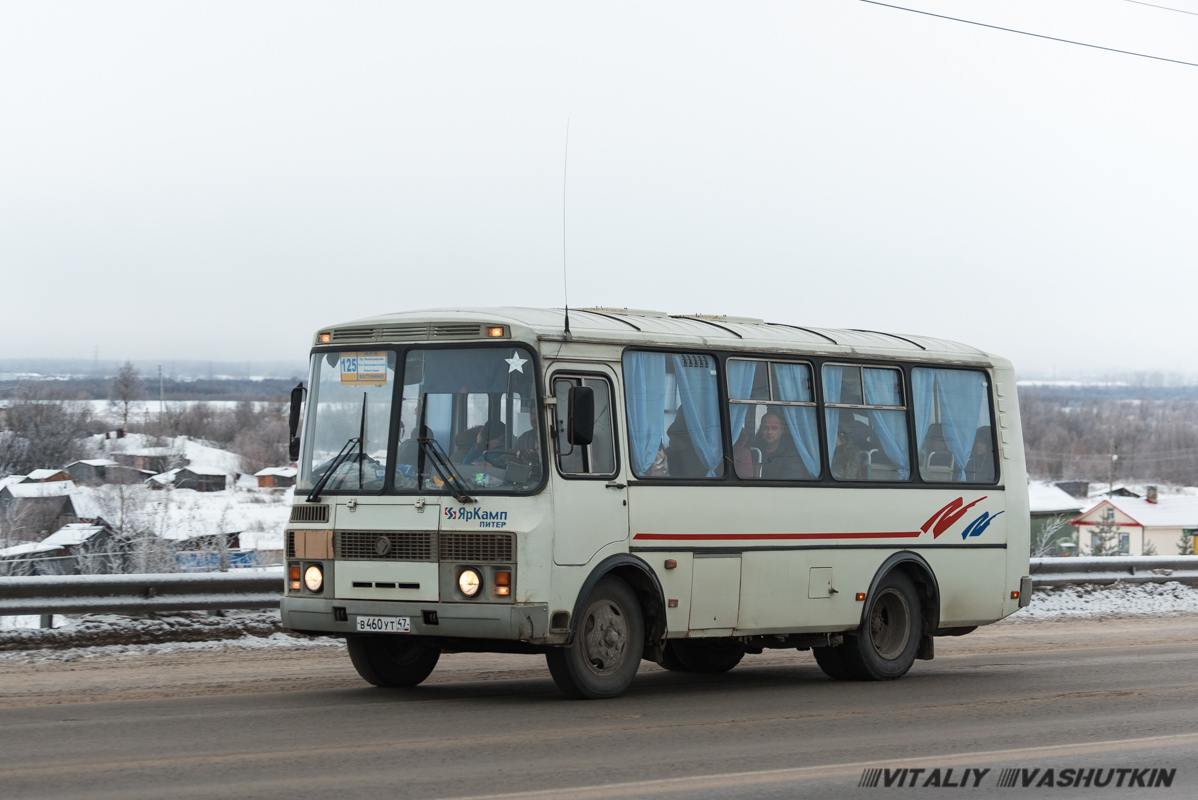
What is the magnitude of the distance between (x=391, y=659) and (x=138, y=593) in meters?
3.61

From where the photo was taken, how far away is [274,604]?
1420 cm

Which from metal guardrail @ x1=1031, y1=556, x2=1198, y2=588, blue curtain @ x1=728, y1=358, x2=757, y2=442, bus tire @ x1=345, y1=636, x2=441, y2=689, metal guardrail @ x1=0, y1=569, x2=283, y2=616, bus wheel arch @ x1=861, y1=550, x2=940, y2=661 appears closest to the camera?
bus tire @ x1=345, y1=636, x2=441, y2=689

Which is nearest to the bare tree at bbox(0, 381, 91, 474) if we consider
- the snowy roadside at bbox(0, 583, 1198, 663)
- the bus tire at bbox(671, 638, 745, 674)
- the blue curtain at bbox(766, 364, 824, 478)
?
the snowy roadside at bbox(0, 583, 1198, 663)

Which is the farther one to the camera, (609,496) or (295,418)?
(295,418)

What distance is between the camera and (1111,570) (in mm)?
20125

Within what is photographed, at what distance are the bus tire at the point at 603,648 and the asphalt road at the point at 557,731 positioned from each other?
0.17 m

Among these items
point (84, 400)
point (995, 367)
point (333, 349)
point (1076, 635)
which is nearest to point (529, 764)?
point (333, 349)

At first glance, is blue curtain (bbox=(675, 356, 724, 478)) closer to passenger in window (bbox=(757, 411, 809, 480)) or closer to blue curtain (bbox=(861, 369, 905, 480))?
passenger in window (bbox=(757, 411, 809, 480))

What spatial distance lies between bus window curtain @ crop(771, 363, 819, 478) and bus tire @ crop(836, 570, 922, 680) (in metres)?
1.38

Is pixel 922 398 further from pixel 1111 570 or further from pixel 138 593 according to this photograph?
pixel 1111 570

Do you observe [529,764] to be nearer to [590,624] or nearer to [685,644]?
[590,624]

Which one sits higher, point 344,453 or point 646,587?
point 344,453

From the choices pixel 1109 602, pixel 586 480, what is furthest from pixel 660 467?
pixel 1109 602

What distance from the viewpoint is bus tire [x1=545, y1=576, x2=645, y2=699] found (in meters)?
10.0
